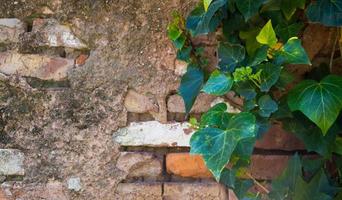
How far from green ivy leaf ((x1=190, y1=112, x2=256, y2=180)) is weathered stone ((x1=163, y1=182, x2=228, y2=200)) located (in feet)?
1.03

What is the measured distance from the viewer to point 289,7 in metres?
1.70

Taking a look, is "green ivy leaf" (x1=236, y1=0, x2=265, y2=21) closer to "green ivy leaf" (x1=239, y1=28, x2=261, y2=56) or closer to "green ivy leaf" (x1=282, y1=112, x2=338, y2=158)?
"green ivy leaf" (x1=239, y1=28, x2=261, y2=56)

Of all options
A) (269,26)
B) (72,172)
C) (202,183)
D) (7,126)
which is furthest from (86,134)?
(269,26)

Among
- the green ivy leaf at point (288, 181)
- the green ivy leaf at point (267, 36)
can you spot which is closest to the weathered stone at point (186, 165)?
the green ivy leaf at point (288, 181)

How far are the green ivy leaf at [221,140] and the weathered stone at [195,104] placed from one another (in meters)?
0.25

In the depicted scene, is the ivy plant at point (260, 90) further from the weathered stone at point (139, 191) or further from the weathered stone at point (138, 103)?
the weathered stone at point (139, 191)

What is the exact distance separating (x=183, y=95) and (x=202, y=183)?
29 centimetres

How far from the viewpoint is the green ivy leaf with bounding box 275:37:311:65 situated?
1.54 metres

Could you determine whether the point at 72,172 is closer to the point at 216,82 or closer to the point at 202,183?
the point at 202,183

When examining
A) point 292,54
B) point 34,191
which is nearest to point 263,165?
point 292,54

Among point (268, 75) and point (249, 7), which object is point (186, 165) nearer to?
point (268, 75)

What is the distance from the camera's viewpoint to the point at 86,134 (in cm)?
185

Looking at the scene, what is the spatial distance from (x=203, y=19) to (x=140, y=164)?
0.51 m

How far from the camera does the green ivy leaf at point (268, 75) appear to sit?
5.19 ft
